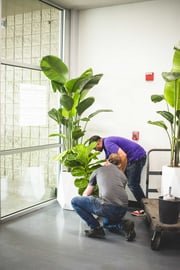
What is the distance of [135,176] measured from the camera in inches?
205

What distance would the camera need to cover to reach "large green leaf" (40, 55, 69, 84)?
4.95m

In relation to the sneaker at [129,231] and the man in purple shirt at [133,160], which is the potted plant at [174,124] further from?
the sneaker at [129,231]

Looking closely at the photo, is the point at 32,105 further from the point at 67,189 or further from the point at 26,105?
the point at 67,189

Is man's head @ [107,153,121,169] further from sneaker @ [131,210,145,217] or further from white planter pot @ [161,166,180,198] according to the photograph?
sneaker @ [131,210,145,217]

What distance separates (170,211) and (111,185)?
727 millimetres

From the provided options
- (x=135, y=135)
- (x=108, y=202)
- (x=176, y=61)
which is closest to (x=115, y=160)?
(x=108, y=202)

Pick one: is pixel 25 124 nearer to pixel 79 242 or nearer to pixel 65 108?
pixel 65 108

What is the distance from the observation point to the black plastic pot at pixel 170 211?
3.84 metres

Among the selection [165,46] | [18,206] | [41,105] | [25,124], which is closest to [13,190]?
[18,206]

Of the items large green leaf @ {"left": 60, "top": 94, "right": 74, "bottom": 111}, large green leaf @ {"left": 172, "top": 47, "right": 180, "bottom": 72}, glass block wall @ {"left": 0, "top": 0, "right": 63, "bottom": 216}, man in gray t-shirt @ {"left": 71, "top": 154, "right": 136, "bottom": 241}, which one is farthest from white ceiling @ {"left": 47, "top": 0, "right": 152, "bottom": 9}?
man in gray t-shirt @ {"left": 71, "top": 154, "right": 136, "bottom": 241}

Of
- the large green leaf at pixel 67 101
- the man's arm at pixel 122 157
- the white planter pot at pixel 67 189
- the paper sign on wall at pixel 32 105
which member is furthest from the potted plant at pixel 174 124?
the paper sign on wall at pixel 32 105

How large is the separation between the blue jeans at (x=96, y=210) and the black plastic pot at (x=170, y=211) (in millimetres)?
488

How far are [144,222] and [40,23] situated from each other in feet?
11.1

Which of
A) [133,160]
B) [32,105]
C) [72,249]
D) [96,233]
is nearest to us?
[72,249]
